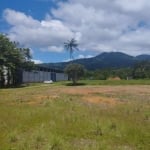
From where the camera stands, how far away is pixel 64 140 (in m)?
14.6

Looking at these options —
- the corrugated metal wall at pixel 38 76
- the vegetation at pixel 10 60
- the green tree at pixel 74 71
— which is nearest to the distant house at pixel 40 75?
the corrugated metal wall at pixel 38 76

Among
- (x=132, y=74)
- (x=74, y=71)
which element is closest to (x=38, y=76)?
(x=74, y=71)

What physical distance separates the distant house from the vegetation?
7.65 m

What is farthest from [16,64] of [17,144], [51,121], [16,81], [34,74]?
[17,144]

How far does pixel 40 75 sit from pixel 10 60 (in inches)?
1544

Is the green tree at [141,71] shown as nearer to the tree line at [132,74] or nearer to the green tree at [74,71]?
the tree line at [132,74]

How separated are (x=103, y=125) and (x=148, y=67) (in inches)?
4794

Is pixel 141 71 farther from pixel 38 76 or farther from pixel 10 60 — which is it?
pixel 10 60

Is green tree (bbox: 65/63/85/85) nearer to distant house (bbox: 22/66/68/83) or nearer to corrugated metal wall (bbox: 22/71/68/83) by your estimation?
distant house (bbox: 22/66/68/83)

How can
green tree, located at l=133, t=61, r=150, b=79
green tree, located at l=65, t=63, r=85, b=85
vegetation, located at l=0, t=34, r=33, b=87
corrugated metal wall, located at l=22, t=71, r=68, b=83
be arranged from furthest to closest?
green tree, located at l=133, t=61, r=150, b=79
corrugated metal wall, located at l=22, t=71, r=68, b=83
green tree, located at l=65, t=63, r=85, b=85
vegetation, located at l=0, t=34, r=33, b=87

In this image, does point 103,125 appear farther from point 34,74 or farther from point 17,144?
point 34,74

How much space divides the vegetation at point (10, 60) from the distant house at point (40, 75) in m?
7.65

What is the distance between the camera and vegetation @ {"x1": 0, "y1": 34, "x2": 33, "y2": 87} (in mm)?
79312

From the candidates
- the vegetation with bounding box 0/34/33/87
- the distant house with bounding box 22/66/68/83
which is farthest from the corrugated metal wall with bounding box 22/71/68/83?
the vegetation with bounding box 0/34/33/87
